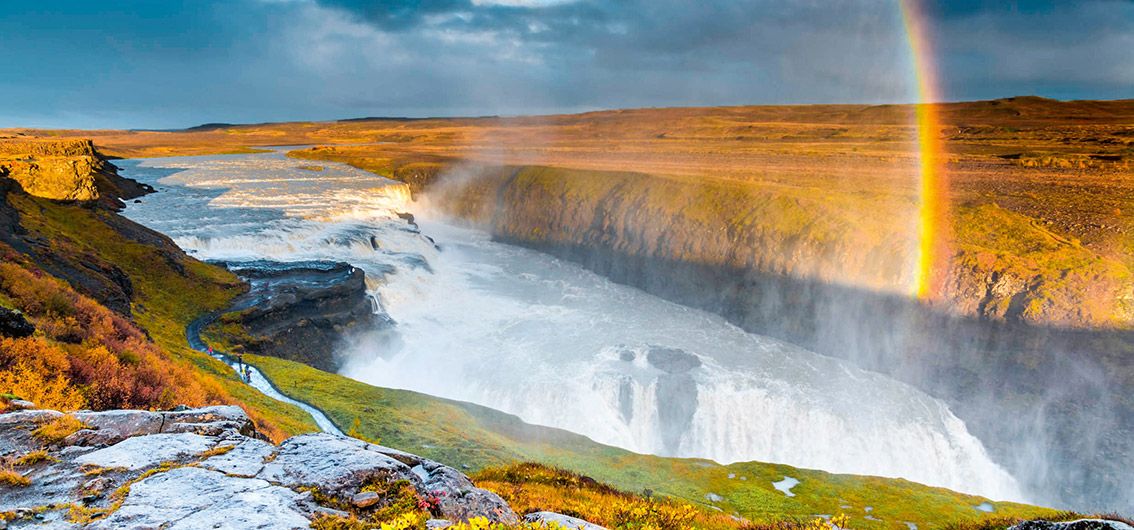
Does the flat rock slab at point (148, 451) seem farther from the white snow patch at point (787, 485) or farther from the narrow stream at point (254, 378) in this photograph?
the white snow patch at point (787, 485)

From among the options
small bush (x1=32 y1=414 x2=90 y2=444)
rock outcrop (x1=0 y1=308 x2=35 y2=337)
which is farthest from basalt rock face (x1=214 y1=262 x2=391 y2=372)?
small bush (x1=32 y1=414 x2=90 y2=444)

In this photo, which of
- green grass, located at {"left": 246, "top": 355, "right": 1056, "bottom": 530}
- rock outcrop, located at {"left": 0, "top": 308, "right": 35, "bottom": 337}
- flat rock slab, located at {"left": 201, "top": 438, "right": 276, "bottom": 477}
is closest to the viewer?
flat rock slab, located at {"left": 201, "top": 438, "right": 276, "bottom": 477}

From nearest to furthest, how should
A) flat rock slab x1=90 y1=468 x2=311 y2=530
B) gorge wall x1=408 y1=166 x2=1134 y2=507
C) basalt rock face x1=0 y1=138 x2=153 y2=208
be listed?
flat rock slab x1=90 y1=468 x2=311 y2=530 → gorge wall x1=408 y1=166 x2=1134 y2=507 → basalt rock face x1=0 y1=138 x2=153 y2=208

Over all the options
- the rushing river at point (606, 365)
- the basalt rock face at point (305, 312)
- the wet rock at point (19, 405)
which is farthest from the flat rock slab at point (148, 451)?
the basalt rock face at point (305, 312)

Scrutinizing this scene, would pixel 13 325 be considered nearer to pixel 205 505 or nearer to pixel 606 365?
pixel 205 505

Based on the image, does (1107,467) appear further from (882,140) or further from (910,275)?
(882,140)

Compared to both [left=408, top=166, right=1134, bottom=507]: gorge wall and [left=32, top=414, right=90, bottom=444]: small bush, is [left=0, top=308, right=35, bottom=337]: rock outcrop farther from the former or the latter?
[left=408, top=166, right=1134, bottom=507]: gorge wall

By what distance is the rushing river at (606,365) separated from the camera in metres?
34.0

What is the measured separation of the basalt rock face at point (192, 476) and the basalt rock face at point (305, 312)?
29.4 m

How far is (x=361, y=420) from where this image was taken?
23328mm

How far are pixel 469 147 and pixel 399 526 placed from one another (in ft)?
471

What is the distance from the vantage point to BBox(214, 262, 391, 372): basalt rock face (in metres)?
36.3

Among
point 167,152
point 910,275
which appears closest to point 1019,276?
point 910,275

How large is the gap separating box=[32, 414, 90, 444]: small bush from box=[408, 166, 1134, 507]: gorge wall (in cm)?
4332
